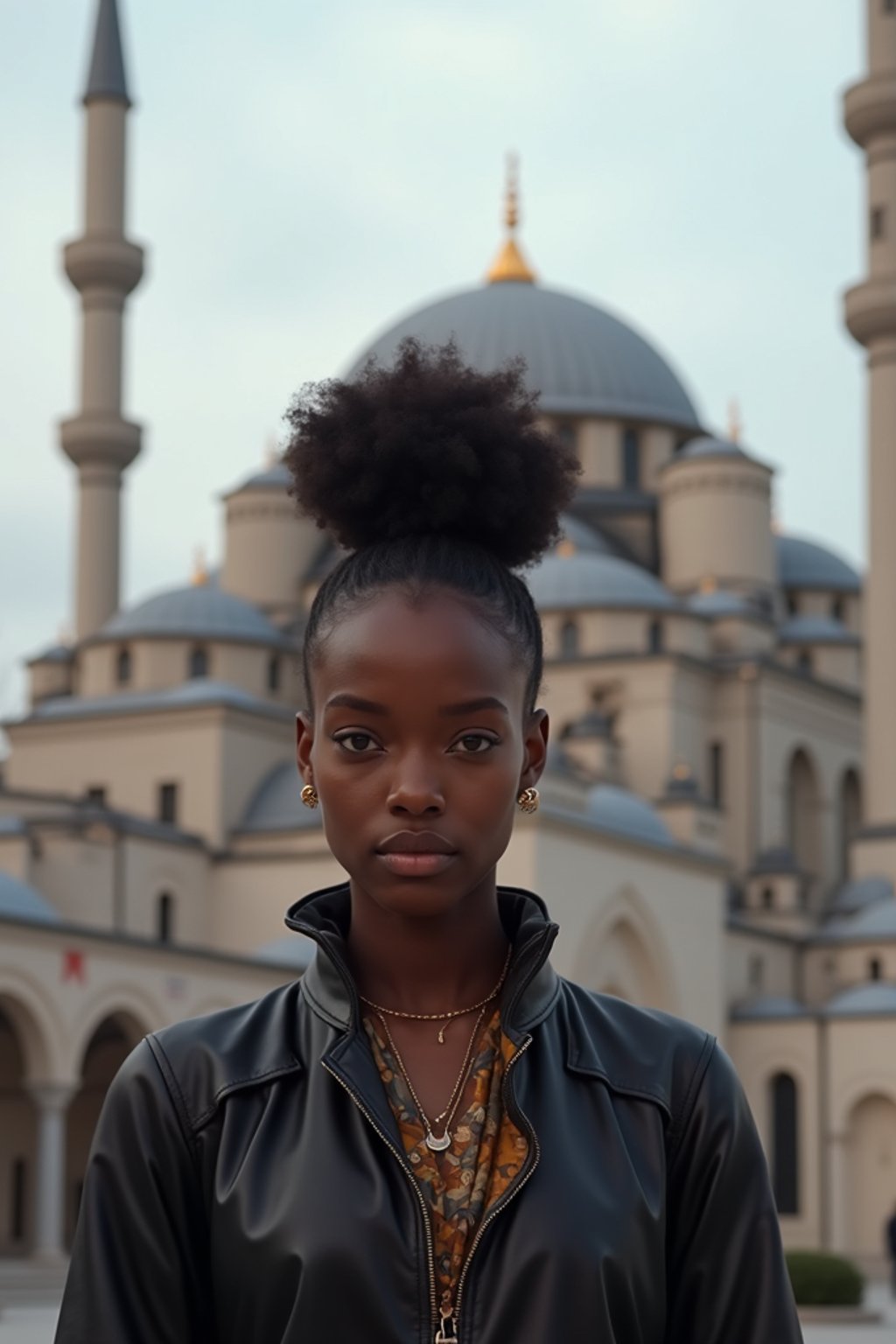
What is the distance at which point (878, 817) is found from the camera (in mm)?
45594

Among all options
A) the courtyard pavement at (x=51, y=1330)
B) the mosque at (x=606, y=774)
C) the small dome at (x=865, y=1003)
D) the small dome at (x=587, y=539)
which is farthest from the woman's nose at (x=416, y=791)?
the small dome at (x=587, y=539)

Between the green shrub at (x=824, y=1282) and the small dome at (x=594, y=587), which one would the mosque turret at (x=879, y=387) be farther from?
the green shrub at (x=824, y=1282)

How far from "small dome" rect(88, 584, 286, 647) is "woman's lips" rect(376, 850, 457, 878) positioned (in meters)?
41.7

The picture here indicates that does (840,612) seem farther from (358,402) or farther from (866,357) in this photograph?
(358,402)

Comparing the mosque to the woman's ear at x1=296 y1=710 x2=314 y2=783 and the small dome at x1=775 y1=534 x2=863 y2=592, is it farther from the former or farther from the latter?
the woman's ear at x1=296 y1=710 x2=314 y2=783

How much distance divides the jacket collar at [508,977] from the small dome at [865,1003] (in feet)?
133

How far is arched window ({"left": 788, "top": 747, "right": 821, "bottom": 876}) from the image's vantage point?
1998 inches

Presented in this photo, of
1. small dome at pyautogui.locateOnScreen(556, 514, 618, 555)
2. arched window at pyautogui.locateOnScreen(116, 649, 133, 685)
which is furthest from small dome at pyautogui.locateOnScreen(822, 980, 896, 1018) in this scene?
arched window at pyautogui.locateOnScreen(116, 649, 133, 685)

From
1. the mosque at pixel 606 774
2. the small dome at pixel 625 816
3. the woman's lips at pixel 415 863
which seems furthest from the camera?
the small dome at pixel 625 816

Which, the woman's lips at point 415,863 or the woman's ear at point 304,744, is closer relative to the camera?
the woman's lips at point 415,863

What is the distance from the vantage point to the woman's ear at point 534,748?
297cm

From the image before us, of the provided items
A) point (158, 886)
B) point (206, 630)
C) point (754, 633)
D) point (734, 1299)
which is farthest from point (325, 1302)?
point (754, 633)

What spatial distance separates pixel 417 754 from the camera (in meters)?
2.79

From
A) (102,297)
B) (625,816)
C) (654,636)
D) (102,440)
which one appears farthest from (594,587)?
(102,297)
